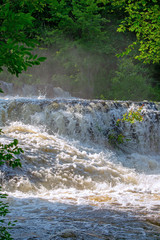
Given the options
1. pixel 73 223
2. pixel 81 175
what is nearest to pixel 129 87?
pixel 81 175

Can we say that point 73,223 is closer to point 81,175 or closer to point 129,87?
point 81,175

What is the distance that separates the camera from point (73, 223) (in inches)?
135

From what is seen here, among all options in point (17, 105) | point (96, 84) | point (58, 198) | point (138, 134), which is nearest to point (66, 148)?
point (58, 198)

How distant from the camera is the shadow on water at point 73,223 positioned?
299cm

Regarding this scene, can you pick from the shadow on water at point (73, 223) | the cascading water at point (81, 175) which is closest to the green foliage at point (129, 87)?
the cascading water at point (81, 175)

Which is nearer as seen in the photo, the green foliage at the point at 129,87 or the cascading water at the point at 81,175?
the cascading water at the point at 81,175

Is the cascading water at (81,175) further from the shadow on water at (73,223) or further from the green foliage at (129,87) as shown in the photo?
the green foliage at (129,87)

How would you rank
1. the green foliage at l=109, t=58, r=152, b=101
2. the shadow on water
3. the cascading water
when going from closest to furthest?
the shadow on water < the cascading water < the green foliage at l=109, t=58, r=152, b=101

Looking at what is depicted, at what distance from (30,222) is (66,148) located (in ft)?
12.7

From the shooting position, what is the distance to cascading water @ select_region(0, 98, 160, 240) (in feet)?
11.1

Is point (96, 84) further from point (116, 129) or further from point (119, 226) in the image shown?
point (119, 226)

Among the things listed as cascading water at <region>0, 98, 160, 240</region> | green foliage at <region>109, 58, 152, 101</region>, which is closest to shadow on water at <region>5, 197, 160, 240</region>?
cascading water at <region>0, 98, 160, 240</region>

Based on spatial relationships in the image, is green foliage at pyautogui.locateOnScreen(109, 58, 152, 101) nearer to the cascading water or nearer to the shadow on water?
the cascading water

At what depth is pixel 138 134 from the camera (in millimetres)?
10359
